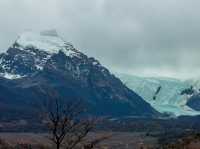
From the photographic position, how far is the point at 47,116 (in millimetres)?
54125

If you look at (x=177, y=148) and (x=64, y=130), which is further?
(x=177, y=148)

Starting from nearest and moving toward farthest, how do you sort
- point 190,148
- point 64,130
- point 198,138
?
1. point 64,130
2. point 190,148
3. point 198,138

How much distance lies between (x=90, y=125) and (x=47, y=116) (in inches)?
154

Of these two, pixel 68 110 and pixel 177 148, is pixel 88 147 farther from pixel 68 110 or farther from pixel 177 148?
pixel 177 148

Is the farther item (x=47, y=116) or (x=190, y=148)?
(x=190, y=148)

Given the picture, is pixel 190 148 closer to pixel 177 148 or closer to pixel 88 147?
pixel 177 148

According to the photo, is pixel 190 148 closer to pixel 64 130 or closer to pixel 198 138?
pixel 198 138

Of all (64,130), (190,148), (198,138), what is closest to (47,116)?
(64,130)

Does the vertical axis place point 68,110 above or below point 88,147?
above

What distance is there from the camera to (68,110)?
5519cm

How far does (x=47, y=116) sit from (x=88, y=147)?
4554 millimetres

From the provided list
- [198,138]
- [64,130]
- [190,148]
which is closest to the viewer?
[64,130]

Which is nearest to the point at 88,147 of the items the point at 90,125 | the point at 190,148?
the point at 90,125

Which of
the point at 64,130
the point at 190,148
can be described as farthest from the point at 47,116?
the point at 190,148
